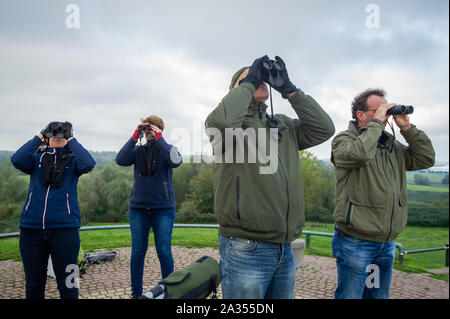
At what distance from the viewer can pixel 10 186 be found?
16047mm

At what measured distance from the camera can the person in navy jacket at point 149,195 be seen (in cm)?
377

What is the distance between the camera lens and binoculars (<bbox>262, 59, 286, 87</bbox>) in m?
2.18

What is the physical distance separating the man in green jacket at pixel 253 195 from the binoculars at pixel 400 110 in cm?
122

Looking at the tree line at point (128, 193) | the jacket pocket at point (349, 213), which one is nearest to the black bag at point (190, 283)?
the jacket pocket at point (349, 213)

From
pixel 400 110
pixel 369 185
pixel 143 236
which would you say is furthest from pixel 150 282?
pixel 400 110

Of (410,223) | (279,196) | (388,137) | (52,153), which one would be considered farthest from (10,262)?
(410,223)

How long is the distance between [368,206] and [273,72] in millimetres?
1406

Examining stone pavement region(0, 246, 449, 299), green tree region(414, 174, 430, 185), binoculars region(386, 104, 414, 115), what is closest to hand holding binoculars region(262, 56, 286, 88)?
binoculars region(386, 104, 414, 115)

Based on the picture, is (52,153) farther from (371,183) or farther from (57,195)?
(371,183)

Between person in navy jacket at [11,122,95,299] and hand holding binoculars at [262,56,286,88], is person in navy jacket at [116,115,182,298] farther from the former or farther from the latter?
hand holding binoculars at [262,56,286,88]

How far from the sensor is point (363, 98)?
3092 mm

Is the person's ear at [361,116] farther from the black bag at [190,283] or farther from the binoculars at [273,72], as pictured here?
the black bag at [190,283]

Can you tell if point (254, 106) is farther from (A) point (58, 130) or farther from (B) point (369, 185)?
(A) point (58, 130)
